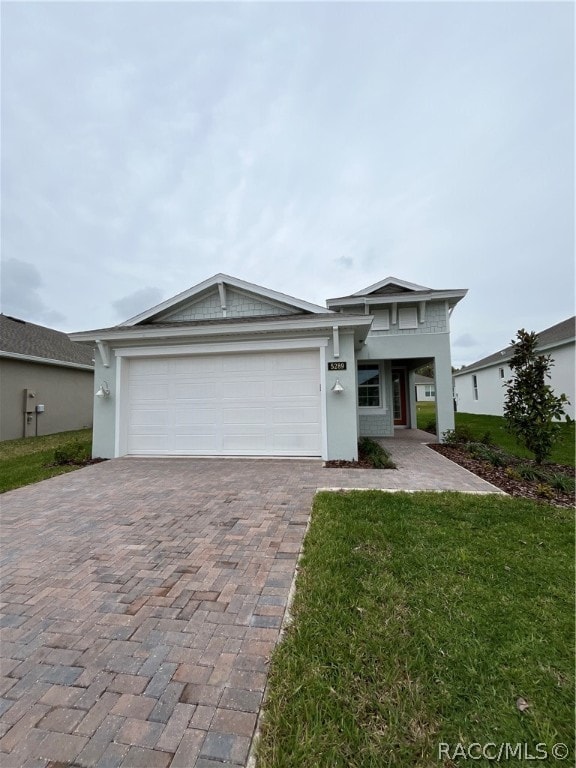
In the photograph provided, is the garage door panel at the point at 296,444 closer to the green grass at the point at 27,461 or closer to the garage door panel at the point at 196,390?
the garage door panel at the point at 196,390

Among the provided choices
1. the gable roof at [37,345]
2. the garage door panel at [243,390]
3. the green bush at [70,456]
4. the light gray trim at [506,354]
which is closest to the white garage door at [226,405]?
the garage door panel at [243,390]

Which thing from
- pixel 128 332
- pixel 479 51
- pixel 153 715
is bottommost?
pixel 153 715

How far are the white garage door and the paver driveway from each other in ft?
9.13

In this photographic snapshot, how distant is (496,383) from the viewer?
21.3m

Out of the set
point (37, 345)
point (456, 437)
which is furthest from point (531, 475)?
point (37, 345)

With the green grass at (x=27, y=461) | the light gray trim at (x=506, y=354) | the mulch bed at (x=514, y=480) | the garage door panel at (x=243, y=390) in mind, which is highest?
the light gray trim at (x=506, y=354)

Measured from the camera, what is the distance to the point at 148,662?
1976 mm

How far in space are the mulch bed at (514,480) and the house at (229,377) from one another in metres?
2.54

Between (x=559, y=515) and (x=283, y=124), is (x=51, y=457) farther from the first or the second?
(x=283, y=124)

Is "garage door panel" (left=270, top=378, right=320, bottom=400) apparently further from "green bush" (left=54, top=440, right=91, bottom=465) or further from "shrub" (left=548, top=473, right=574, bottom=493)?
"green bush" (left=54, top=440, right=91, bottom=465)

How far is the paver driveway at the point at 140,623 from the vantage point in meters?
1.54

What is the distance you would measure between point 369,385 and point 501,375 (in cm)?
1291

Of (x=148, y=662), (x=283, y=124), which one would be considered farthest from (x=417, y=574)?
(x=283, y=124)

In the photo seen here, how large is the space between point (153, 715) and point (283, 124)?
40.3 feet
